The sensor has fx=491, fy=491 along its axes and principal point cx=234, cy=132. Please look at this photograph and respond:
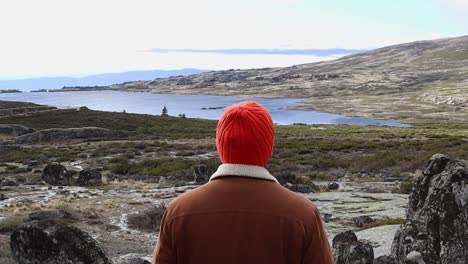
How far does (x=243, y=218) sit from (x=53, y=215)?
51.0ft

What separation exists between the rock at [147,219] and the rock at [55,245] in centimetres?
767

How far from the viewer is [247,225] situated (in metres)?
3.14

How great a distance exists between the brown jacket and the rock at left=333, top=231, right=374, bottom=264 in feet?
22.8

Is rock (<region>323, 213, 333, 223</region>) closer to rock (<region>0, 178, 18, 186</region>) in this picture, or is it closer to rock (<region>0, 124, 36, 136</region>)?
rock (<region>0, 178, 18, 186</region>)

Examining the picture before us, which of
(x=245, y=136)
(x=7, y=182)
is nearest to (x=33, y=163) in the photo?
(x=7, y=182)

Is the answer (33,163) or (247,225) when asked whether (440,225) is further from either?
(33,163)

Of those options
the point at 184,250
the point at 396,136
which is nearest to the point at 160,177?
the point at 184,250

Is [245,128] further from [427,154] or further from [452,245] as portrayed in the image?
[427,154]

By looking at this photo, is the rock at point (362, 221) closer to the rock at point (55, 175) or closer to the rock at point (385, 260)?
the rock at point (385, 260)

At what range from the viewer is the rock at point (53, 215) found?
16.6 metres

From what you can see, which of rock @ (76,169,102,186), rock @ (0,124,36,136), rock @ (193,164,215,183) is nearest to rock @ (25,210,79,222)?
rock @ (193,164,215,183)

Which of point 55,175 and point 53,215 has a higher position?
point 53,215

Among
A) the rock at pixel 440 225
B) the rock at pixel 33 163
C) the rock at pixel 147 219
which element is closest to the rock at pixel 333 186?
the rock at pixel 147 219

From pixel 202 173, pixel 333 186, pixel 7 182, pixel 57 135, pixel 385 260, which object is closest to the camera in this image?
pixel 385 260
